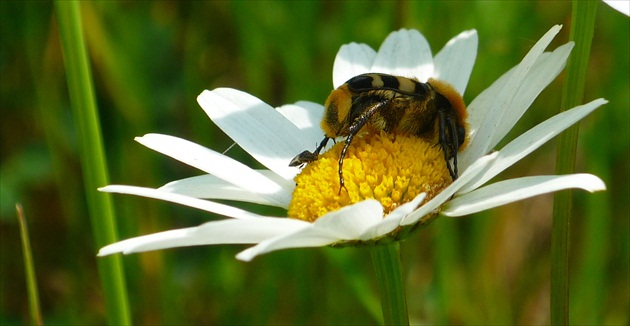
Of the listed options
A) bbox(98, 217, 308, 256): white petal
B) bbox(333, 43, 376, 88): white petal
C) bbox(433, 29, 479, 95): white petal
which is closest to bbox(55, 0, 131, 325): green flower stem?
bbox(98, 217, 308, 256): white petal

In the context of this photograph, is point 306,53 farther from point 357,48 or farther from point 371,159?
point 371,159

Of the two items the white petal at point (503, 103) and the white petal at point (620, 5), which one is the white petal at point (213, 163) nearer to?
the white petal at point (503, 103)

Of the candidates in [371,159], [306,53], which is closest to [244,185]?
[371,159]

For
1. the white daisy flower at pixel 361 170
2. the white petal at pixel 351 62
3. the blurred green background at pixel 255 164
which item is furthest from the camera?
the blurred green background at pixel 255 164

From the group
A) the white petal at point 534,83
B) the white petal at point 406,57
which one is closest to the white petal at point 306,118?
the white petal at point 406,57

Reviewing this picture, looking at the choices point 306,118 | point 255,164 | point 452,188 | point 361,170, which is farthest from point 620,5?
point 255,164

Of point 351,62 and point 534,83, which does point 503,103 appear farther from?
→ point 351,62
